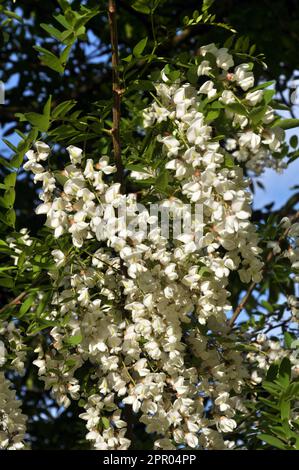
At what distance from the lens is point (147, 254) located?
5.41 feet

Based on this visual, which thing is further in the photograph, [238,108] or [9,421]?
[9,421]

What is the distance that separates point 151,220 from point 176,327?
8.9 inches

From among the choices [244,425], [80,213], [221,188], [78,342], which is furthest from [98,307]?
[244,425]

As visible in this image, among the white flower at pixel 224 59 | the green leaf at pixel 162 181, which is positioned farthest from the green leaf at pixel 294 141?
the green leaf at pixel 162 181

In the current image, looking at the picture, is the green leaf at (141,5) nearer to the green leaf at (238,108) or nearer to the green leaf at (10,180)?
the green leaf at (238,108)

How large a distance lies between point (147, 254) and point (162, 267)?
4 cm

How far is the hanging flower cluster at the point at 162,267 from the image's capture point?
5.30 ft

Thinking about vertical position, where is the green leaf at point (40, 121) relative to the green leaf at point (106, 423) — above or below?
above

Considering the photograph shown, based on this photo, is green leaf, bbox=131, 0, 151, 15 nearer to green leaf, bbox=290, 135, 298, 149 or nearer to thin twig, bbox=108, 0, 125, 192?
thin twig, bbox=108, 0, 125, 192

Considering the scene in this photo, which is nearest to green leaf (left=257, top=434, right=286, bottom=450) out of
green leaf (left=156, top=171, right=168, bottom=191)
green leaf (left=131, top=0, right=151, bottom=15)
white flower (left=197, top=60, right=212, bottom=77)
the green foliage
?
the green foliage

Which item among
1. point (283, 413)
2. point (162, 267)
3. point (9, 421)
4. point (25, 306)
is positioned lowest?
point (9, 421)

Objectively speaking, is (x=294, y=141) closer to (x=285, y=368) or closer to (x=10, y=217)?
(x=285, y=368)

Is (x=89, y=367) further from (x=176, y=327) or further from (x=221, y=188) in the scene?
(x=221, y=188)

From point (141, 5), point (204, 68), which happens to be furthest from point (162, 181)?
point (141, 5)
